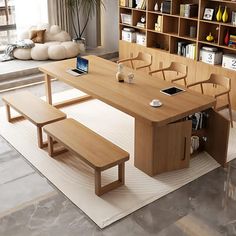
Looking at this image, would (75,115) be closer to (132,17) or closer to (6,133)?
(6,133)

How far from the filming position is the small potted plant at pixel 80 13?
8305 millimetres

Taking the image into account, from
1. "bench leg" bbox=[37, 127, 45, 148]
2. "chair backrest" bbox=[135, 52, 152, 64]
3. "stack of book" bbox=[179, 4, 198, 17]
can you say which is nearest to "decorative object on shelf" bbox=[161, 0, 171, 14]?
"stack of book" bbox=[179, 4, 198, 17]

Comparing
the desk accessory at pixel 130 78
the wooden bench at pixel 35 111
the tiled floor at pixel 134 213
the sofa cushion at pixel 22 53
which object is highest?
the desk accessory at pixel 130 78

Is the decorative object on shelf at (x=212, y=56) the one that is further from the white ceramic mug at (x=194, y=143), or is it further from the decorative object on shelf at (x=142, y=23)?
the white ceramic mug at (x=194, y=143)

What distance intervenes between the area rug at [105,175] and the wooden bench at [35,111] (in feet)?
0.80

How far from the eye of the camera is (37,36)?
7984mm

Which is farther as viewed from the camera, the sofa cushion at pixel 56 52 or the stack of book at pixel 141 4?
the sofa cushion at pixel 56 52

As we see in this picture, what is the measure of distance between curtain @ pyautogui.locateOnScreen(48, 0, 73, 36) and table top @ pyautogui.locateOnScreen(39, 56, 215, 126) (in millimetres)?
3188

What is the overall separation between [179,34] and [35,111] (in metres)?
2.78

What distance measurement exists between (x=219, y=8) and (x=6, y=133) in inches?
136

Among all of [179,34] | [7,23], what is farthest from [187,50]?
[7,23]

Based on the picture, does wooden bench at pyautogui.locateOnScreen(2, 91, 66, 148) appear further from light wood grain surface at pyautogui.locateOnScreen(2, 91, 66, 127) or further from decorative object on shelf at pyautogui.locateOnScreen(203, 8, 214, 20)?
decorative object on shelf at pyautogui.locateOnScreen(203, 8, 214, 20)

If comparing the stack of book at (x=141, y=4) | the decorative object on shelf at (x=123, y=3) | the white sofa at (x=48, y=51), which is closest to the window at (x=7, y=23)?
the white sofa at (x=48, y=51)

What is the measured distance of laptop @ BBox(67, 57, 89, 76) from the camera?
5.23 metres
